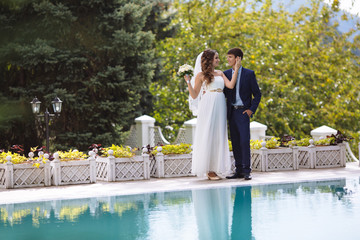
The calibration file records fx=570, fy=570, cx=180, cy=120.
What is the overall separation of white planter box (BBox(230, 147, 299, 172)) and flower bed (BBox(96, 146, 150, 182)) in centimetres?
183

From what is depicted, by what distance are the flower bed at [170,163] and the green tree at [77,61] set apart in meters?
6.55

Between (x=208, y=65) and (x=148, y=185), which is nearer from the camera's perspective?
(x=148, y=185)

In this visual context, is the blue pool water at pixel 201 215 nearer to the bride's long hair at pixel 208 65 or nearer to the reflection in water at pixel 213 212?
the reflection in water at pixel 213 212

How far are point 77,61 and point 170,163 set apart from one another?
25.2ft

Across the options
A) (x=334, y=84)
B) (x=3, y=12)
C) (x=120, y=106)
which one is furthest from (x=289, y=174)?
(x=334, y=84)

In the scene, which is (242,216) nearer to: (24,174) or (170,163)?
(170,163)

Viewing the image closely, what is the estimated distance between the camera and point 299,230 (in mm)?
5473

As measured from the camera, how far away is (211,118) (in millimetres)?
9766

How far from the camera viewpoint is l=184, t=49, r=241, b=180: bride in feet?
31.9

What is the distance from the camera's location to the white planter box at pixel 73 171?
1010cm

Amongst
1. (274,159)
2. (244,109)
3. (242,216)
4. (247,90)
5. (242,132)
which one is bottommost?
(242,216)

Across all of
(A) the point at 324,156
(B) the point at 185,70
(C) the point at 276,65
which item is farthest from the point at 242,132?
(C) the point at 276,65

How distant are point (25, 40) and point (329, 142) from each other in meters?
9.83

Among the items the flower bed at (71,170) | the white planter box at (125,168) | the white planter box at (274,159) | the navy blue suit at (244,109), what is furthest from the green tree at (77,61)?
the navy blue suit at (244,109)
